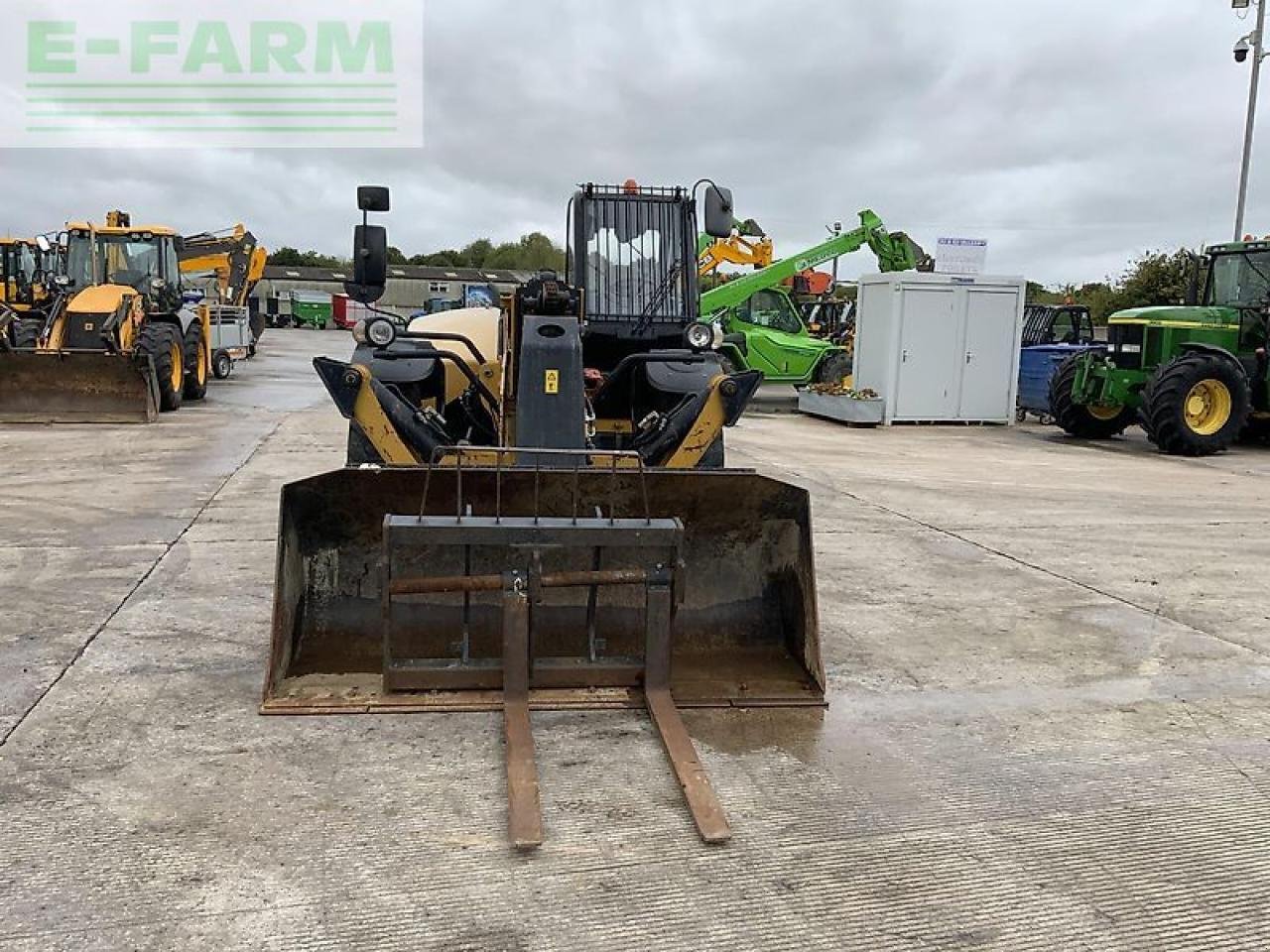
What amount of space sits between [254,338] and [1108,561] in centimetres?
2308

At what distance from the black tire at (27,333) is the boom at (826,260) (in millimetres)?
9306

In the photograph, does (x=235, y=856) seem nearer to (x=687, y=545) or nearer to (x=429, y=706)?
(x=429, y=706)

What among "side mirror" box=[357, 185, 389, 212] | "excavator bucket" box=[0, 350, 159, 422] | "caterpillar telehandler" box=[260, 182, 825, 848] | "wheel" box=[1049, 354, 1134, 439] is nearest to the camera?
"caterpillar telehandler" box=[260, 182, 825, 848]

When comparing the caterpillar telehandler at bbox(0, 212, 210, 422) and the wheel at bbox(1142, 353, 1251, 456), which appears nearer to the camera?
the wheel at bbox(1142, 353, 1251, 456)

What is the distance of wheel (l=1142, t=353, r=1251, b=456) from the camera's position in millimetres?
11484

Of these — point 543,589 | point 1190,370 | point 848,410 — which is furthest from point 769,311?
point 543,589

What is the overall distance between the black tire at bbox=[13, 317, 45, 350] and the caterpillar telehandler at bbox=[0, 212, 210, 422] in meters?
0.02

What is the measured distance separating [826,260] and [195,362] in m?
9.88

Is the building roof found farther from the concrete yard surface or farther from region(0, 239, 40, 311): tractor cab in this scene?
the concrete yard surface

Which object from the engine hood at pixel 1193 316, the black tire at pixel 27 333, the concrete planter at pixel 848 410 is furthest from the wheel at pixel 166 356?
the engine hood at pixel 1193 316

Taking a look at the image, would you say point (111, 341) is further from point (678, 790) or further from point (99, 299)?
point (678, 790)

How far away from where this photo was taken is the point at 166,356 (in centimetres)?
1290

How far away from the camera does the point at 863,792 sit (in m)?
3.11

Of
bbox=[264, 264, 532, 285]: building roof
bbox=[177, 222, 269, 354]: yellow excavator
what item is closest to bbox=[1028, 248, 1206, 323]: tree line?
bbox=[177, 222, 269, 354]: yellow excavator
